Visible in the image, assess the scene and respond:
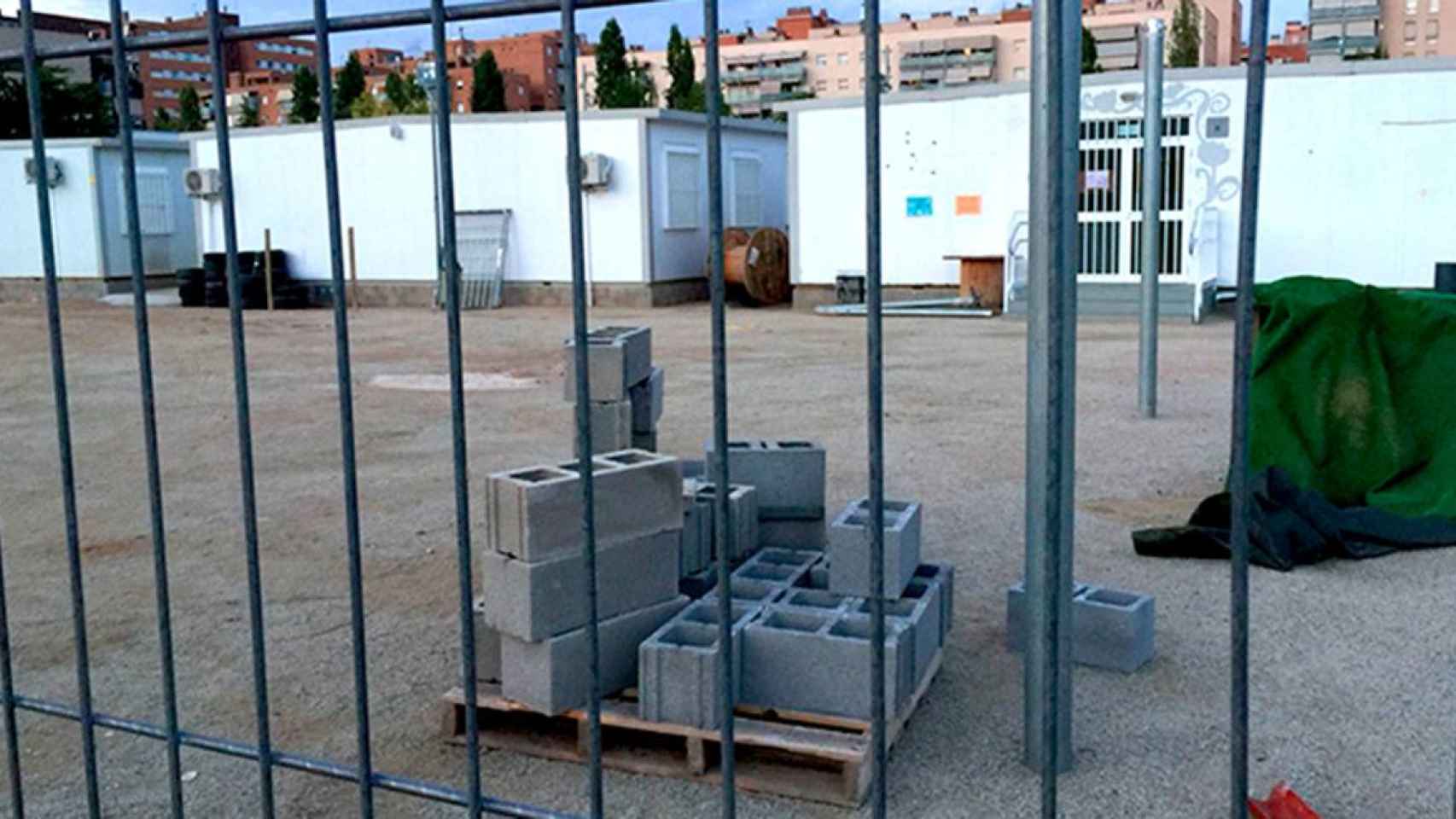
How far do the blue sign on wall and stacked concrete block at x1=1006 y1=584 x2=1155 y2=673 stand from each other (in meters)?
15.6

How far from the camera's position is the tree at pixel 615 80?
2456 inches

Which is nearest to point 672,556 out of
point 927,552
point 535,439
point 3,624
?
point 3,624

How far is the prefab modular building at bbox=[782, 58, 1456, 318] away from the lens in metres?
16.8

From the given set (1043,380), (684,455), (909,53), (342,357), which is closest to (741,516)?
(1043,380)

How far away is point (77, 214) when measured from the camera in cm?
2681

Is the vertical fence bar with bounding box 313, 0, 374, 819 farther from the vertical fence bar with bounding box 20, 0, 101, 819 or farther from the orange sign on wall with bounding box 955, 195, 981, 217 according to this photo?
the orange sign on wall with bounding box 955, 195, 981, 217

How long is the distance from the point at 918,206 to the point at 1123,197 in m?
3.15

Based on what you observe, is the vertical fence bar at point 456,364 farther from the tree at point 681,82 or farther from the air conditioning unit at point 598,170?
the tree at point 681,82

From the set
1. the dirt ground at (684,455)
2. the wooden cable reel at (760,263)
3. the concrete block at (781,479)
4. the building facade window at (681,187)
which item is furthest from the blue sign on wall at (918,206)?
the concrete block at (781,479)

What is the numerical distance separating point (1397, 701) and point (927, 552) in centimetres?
224

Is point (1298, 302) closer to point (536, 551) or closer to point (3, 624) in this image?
point (536, 551)

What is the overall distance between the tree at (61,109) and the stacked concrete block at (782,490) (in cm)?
3864

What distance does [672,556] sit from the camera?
3986 mm

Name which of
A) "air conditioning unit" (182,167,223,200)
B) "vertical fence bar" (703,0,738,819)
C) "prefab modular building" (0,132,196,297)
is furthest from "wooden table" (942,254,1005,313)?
"vertical fence bar" (703,0,738,819)
